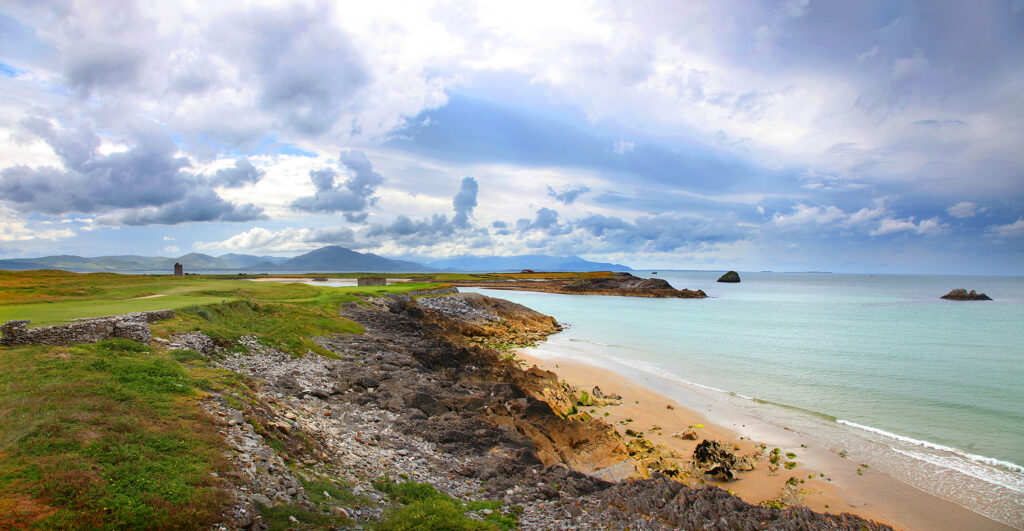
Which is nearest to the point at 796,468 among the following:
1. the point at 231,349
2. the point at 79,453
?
the point at 79,453

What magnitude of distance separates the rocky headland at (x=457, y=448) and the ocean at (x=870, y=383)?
5.02 meters

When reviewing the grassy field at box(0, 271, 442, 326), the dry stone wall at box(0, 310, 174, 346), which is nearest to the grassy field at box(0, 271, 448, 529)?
the dry stone wall at box(0, 310, 174, 346)

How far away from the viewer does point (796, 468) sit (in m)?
13.1

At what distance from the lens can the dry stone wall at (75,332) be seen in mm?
11625

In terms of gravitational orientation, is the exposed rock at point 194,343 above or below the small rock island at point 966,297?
above

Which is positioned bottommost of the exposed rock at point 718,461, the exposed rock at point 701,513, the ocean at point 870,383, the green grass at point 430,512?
the ocean at point 870,383

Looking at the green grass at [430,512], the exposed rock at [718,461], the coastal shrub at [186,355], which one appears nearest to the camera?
the green grass at [430,512]

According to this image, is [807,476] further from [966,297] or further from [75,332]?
[966,297]

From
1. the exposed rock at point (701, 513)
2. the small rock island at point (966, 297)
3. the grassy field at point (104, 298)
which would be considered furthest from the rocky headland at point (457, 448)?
the small rock island at point (966, 297)

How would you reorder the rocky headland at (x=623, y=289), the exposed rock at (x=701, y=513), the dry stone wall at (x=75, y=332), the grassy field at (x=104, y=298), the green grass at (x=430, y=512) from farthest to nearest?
the rocky headland at (x=623, y=289), the grassy field at (x=104, y=298), the dry stone wall at (x=75, y=332), the exposed rock at (x=701, y=513), the green grass at (x=430, y=512)

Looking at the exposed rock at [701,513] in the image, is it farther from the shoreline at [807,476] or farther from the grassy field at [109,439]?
the grassy field at [109,439]

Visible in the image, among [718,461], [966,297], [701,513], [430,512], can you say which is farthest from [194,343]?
[966,297]

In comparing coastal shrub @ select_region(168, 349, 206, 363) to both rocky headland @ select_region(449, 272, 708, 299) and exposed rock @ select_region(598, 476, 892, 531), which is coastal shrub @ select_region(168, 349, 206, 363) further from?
rocky headland @ select_region(449, 272, 708, 299)

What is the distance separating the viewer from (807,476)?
1261cm
